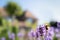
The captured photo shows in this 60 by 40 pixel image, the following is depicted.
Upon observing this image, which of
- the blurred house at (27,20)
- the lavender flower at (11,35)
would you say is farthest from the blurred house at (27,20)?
the lavender flower at (11,35)

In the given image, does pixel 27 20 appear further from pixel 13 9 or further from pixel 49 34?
pixel 49 34

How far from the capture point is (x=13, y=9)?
7.23ft

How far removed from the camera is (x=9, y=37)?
7.20ft

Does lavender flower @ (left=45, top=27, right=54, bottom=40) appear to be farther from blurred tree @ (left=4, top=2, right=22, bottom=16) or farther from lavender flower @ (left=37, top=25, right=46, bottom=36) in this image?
blurred tree @ (left=4, top=2, right=22, bottom=16)

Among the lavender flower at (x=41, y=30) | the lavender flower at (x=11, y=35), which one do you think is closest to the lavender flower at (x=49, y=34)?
the lavender flower at (x=41, y=30)

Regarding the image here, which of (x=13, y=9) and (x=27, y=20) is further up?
(x=13, y=9)

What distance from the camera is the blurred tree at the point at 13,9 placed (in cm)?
219

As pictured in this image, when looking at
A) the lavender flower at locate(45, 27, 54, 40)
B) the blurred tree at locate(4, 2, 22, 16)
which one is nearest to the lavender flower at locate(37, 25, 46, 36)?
the lavender flower at locate(45, 27, 54, 40)

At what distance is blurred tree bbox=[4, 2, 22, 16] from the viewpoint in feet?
7.18

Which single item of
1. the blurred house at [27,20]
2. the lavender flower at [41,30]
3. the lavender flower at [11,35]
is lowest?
the lavender flower at [11,35]

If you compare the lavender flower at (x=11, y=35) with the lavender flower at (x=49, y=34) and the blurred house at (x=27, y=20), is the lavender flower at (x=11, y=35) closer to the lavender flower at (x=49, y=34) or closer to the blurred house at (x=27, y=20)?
the blurred house at (x=27, y=20)

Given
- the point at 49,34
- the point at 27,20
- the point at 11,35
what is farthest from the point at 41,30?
the point at 11,35

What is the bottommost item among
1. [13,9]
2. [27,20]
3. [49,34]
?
[49,34]

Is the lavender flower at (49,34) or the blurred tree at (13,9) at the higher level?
the blurred tree at (13,9)
